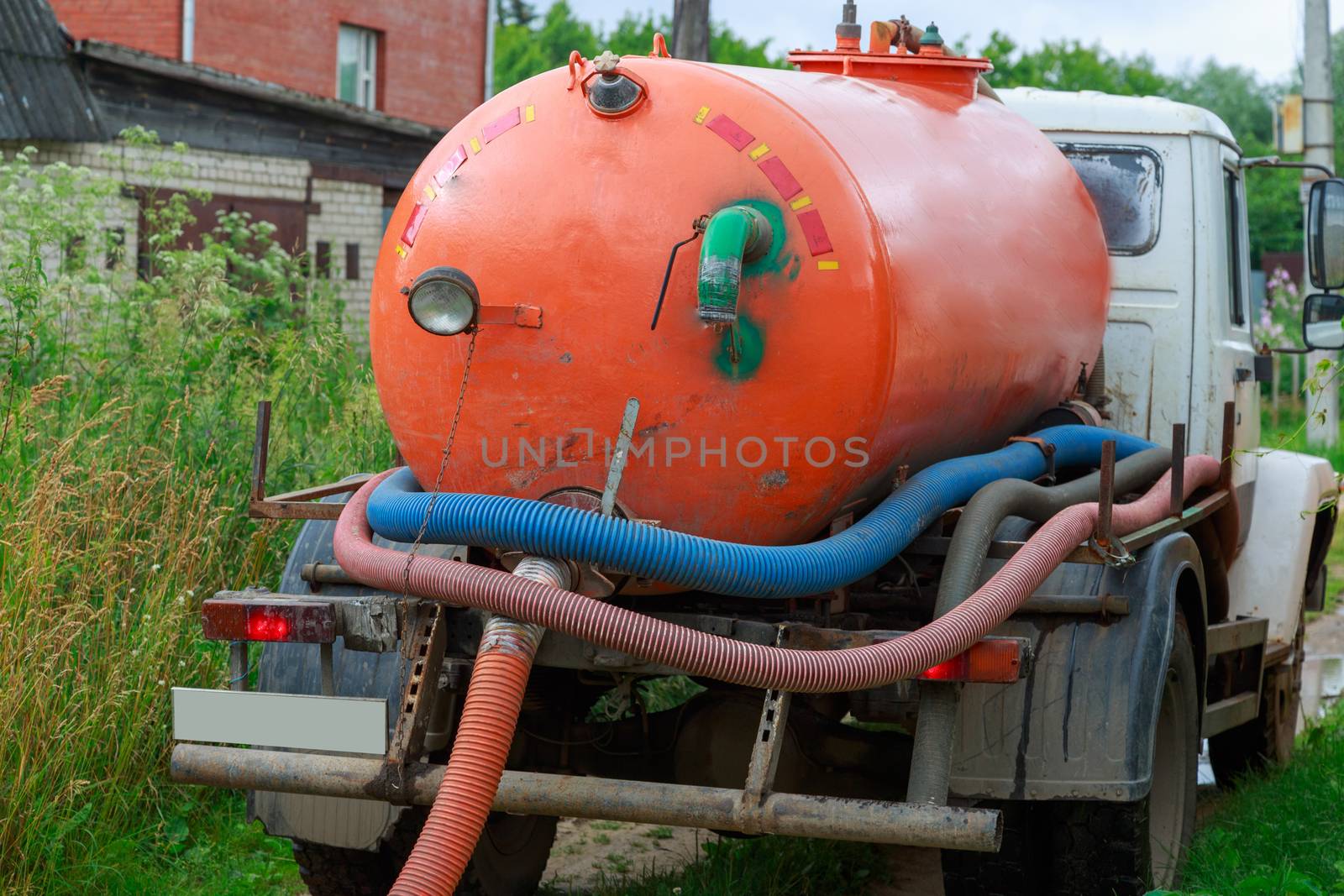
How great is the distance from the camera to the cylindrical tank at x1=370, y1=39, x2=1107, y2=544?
336cm

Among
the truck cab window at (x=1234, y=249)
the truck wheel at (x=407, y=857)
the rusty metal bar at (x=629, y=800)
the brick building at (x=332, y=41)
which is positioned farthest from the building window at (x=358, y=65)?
the rusty metal bar at (x=629, y=800)

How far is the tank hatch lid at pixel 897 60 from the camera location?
14.6 ft

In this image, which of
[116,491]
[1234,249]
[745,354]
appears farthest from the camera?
[1234,249]

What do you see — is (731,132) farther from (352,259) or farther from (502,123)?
(352,259)

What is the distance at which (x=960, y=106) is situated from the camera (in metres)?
4.45

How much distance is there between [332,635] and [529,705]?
2.43 ft

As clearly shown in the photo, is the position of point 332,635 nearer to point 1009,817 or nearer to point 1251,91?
point 1009,817

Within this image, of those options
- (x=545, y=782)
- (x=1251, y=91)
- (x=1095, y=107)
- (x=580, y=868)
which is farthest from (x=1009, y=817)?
(x=1251, y=91)

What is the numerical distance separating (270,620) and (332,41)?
20.6m

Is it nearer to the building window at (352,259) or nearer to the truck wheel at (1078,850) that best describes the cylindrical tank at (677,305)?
the truck wheel at (1078,850)

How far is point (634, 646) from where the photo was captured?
9.93ft

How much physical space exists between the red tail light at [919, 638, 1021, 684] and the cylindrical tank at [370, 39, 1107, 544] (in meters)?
0.47

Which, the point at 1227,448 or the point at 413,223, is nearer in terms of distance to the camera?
the point at 413,223

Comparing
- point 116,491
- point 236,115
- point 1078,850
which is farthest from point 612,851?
point 236,115
